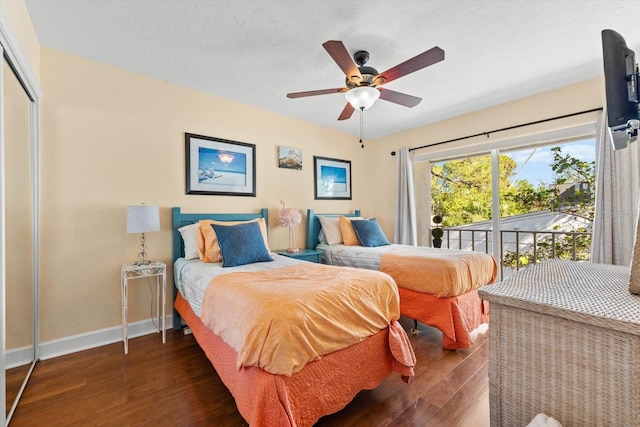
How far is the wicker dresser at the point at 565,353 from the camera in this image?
62 centimetres

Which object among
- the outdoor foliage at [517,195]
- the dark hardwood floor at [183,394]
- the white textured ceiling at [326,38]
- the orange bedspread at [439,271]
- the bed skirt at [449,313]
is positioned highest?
the white textured ceiling at [326,38]

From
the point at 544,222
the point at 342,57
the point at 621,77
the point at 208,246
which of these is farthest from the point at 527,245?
the point at 208,246

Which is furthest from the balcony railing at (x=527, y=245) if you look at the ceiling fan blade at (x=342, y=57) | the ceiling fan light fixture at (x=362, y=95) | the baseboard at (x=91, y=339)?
the baseboard at (x=91, y=339)

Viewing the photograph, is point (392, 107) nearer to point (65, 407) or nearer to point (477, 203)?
point (477, 203)

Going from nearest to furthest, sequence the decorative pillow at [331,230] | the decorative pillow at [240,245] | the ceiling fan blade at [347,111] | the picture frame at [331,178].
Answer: the decorative pillow at [240,245] < the ceiling fan blade at [347,111] < the decorative pillow at [331,230] < the picture frame at [331,178]

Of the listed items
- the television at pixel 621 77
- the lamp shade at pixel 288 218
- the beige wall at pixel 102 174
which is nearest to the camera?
the television at pixel 621 77

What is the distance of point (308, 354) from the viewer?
1.35m

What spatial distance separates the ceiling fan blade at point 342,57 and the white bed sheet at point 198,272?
1600 millimetres

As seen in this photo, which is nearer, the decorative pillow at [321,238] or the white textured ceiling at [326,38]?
the white textured ceiling at [326,38]

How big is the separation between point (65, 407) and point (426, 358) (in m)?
2.41

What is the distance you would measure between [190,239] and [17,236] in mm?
1148

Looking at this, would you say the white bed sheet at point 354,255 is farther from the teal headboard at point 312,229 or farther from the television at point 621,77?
the television at point 621,77

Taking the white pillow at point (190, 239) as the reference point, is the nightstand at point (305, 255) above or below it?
below

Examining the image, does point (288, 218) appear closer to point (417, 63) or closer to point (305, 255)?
point (305, 255)
